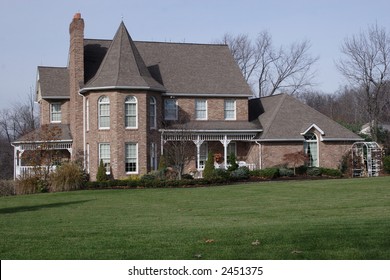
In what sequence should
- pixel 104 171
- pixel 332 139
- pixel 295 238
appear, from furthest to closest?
pixel 332 139 < pixel 104 171 < pixel 295 238

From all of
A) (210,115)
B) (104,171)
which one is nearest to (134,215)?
(104,171)

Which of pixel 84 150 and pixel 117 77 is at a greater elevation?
pixel 117 77

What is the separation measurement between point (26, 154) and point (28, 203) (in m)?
10.2

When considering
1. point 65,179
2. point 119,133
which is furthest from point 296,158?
point 65,179

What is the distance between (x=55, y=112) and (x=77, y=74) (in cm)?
471

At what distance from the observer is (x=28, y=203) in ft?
78.5

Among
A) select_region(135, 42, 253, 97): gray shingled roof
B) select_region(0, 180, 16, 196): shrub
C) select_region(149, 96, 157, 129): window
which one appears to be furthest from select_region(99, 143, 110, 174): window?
select_region(135, 42, 253, 97): gray shingled roof

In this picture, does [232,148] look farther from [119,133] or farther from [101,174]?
[101,174]

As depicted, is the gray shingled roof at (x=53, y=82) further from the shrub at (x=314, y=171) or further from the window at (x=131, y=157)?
the shrub at (x=314, y=171)

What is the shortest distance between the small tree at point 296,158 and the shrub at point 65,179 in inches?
521

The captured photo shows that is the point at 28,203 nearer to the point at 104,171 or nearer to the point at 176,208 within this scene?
the point at 176,208

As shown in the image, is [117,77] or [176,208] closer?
[176,208]
